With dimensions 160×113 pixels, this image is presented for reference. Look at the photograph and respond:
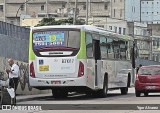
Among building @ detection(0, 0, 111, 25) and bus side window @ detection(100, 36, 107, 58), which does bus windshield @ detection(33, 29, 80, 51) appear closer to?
bus side window @ detection(100, 36, 107, 58)

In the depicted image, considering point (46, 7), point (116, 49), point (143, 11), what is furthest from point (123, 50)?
point (143, 11)

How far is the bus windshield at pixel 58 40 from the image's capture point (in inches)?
966

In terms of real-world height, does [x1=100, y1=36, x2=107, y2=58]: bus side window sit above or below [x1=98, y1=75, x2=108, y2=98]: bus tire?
above

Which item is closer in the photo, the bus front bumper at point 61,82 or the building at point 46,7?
the bus front bumper at point 61,82

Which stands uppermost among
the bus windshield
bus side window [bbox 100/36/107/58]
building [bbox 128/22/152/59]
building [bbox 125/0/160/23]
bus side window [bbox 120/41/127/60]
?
the bus windshield

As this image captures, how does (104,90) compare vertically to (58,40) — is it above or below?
below

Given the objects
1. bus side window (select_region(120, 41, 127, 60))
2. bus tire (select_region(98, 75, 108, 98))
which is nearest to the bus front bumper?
bus tire (select_region(98, 75, 108, 98))

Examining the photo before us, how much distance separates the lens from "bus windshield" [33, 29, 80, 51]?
24.5 meters

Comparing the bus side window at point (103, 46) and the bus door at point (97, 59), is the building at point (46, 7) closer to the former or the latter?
the bus side window at point (103, 46)

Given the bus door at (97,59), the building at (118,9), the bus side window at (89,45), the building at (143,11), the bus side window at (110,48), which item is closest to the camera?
the bus side window at (89,45)

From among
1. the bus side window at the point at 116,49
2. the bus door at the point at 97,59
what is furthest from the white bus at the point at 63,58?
the bus side window at the point at 116,49

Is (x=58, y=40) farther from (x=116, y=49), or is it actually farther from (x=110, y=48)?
(x=116, y=49)

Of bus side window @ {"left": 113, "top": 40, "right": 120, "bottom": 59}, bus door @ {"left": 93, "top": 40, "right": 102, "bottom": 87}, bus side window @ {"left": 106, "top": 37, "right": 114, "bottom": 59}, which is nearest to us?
bus door @ {"left": 93, "top": 40, "right": 102, "bottom": 87}

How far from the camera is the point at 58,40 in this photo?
24.6 metres
